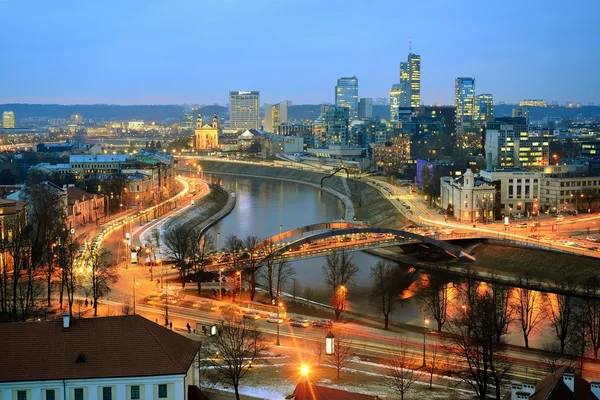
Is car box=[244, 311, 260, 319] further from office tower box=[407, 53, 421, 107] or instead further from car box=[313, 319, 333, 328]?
office tower box=[407, 53, 421, 107]

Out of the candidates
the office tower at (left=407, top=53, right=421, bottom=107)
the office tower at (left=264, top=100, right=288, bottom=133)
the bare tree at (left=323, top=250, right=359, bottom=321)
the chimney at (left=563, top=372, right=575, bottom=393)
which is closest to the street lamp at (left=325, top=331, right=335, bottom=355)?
the bare tree at (left=323, top=250, right=359, bottom=321)

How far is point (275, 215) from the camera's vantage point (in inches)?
1644

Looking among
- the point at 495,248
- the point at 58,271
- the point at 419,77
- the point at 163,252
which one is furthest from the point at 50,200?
the point at 419,77

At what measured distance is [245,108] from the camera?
182 meters

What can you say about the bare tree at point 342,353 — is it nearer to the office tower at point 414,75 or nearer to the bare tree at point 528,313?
the bare tree at point 528,313

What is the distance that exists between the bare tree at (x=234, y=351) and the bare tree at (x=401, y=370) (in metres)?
2.31

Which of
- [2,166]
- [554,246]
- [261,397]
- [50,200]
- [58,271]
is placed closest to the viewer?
[261,397]

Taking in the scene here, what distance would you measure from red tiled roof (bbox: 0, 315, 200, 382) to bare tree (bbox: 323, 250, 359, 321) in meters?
8.02

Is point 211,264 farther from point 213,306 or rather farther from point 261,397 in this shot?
point 261,397

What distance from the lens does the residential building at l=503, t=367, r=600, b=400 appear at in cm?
958

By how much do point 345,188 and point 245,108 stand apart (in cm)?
12782

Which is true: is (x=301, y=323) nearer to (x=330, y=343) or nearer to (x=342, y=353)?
(x=342, y=353)

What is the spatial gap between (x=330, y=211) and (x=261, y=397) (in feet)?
107

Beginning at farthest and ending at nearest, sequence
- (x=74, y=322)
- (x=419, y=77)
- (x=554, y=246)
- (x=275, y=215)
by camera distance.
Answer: (x=419, y=77) → (x=275, y=215) → (x=554, y=246) → (x=74, y=322)
